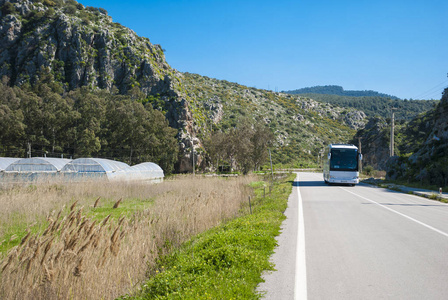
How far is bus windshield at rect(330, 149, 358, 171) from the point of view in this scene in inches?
1259

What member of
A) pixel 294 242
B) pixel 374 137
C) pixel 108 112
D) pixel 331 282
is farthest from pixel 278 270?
pixel 374 137

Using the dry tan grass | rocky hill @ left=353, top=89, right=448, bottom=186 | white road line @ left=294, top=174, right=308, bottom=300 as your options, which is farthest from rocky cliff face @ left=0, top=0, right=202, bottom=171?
the dry tan grass

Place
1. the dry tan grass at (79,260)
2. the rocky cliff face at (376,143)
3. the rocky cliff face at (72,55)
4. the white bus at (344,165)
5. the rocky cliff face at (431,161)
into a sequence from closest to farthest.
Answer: the dry tan grass at (79,260)
the rocky cliff face at (431,161)
the white bus at (344,165)
the rocky cliff face at (72,55)
the rocky cliff face at (376,143)

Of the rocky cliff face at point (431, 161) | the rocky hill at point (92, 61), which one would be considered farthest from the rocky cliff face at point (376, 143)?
the rocky cliff face at point (431, 161)

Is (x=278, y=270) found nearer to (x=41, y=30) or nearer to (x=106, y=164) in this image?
(x=106, y=164)

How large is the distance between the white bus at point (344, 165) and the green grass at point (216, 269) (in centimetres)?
2470

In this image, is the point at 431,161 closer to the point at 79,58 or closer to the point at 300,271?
the point at 300,271

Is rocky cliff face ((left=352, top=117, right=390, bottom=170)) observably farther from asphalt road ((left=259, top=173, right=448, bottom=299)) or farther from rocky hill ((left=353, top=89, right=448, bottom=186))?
asphalt road ((left=259, top=173, right=448, bottom=299))

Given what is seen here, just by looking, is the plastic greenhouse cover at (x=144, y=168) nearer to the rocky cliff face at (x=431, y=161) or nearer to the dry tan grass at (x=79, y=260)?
the rocky cliff face at (x=431, y=161)

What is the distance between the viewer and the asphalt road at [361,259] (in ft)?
16.8

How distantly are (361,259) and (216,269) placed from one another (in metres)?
2.94

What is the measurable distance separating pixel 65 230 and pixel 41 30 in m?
91.0

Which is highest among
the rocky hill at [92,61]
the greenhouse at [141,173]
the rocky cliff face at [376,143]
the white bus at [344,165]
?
the rocky hill at [92,61]

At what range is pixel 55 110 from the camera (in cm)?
5425
